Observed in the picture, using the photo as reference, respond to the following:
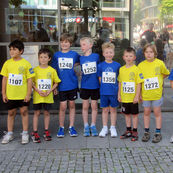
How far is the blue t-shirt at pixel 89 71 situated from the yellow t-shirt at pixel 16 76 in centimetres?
87

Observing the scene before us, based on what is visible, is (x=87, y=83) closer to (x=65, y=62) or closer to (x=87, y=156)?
(x=65, y=62)

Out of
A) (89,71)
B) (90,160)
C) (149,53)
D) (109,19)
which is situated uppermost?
(109,19)

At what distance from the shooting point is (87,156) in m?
4.29

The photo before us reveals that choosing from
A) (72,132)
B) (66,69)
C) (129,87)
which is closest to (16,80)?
(66,69)

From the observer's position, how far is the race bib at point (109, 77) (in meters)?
4.94

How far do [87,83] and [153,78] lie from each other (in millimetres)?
1104

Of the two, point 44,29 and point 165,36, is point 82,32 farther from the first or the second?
point 165,36

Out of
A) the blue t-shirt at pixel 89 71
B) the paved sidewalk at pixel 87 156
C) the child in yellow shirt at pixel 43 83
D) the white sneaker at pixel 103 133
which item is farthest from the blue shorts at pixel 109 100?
the child in yellow shirt at pixel 43 83

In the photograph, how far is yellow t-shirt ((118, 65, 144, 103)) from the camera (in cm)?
480

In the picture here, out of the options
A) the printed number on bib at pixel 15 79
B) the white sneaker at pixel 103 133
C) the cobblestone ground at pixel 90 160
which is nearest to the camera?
the cobblestone ground at pixel 90 160

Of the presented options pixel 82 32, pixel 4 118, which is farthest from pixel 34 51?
pixel 4 118

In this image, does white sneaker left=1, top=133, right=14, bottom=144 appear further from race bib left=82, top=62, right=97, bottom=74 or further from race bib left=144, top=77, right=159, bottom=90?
race bib left=144, top=77, right=159, bottom=90

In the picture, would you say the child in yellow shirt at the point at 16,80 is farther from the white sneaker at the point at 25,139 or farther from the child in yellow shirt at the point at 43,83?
the child in yellow shirt at the point at 43,83

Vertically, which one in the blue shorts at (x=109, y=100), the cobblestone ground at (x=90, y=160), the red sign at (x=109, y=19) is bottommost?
the cobblestone ground at (x=90, y=160)
